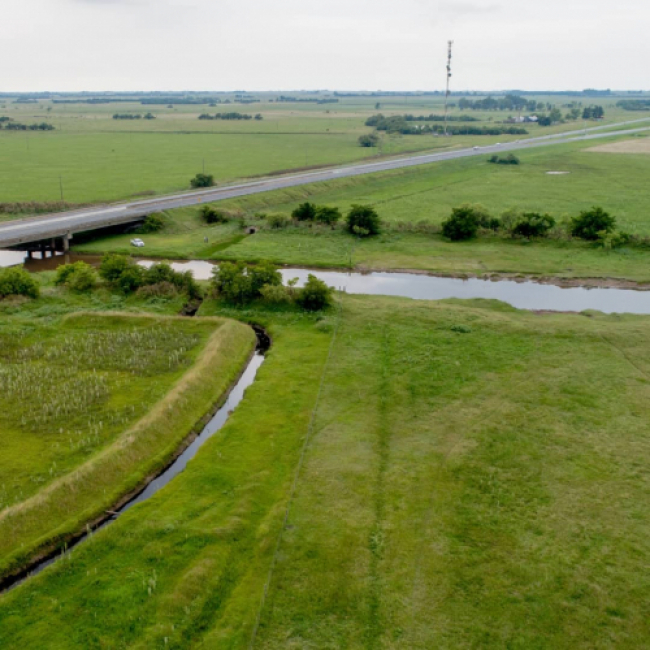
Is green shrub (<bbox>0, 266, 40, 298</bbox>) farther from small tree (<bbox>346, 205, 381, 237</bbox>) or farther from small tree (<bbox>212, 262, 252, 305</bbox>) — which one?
small tree (<bbox>346, 205, 381, 237</bbox>)

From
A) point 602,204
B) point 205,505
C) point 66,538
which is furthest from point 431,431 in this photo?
point 602,204

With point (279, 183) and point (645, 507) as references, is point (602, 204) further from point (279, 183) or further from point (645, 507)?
point (645, 507)

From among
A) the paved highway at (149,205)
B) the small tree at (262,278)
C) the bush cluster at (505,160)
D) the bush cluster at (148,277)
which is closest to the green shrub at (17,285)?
the bush cluster at (148,277)

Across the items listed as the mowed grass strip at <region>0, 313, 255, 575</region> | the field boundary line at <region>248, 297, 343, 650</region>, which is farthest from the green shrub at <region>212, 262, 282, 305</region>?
the field boundary line at <region>248, 297, 343, 650</region>

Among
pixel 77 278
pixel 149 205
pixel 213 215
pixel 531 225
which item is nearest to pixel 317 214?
pixel 213 215

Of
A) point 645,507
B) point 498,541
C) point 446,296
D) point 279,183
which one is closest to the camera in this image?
point 498,541

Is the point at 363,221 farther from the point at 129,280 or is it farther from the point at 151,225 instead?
the point at 129,280
